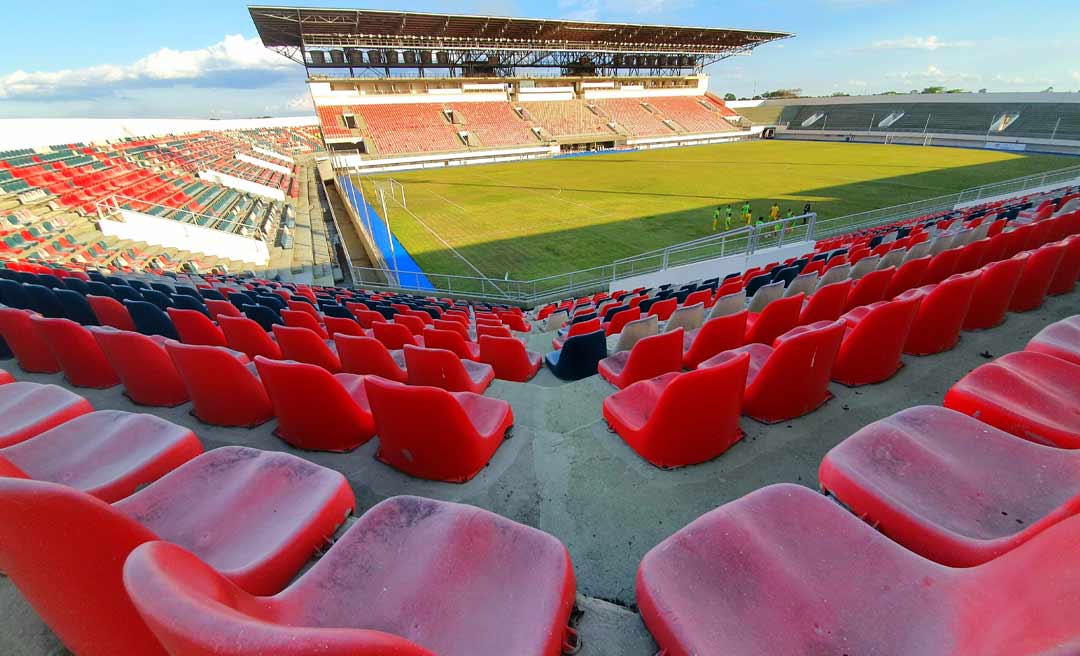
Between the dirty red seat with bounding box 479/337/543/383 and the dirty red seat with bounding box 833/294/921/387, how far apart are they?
9.12ft

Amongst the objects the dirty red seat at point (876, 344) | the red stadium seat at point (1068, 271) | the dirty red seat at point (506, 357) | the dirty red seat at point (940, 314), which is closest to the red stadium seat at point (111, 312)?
the dirty red seat at point (506, 357)

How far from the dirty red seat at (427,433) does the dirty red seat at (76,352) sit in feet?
9.00

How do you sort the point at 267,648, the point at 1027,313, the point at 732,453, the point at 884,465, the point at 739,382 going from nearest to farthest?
the point at 267,648
the point at 884,465
the point at 739,382
the point at 732,453
the point at 1027,313

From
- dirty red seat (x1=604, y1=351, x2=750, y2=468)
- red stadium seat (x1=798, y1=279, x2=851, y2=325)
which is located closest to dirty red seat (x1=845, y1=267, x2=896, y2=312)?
red stadium seat (x1=798, y1=279, x2=851, y2=325)

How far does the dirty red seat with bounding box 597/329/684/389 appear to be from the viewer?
130 inches

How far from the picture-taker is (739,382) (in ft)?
7.58

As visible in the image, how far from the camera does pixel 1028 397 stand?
2.19 m

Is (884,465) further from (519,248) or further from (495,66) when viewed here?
(495,66)

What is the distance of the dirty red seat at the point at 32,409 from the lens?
7.44 feet

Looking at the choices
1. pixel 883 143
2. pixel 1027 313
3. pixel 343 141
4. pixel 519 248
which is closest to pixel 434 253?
pixel 519 248

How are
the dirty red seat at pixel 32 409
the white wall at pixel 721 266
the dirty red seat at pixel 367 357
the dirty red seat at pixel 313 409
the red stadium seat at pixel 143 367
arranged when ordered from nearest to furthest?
the dirty red seat at pixel 32 409, the dirty red seat at pixel 313 409, the red stadium seat at pixel 143 367, the dirty red seat at pixel 367 357, the white wall at pixel 721 266

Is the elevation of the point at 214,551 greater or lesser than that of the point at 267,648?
lesser

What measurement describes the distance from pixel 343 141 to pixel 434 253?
106 ft

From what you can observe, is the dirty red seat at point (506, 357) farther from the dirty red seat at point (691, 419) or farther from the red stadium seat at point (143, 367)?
the red stadium seat at point (143, 367)
